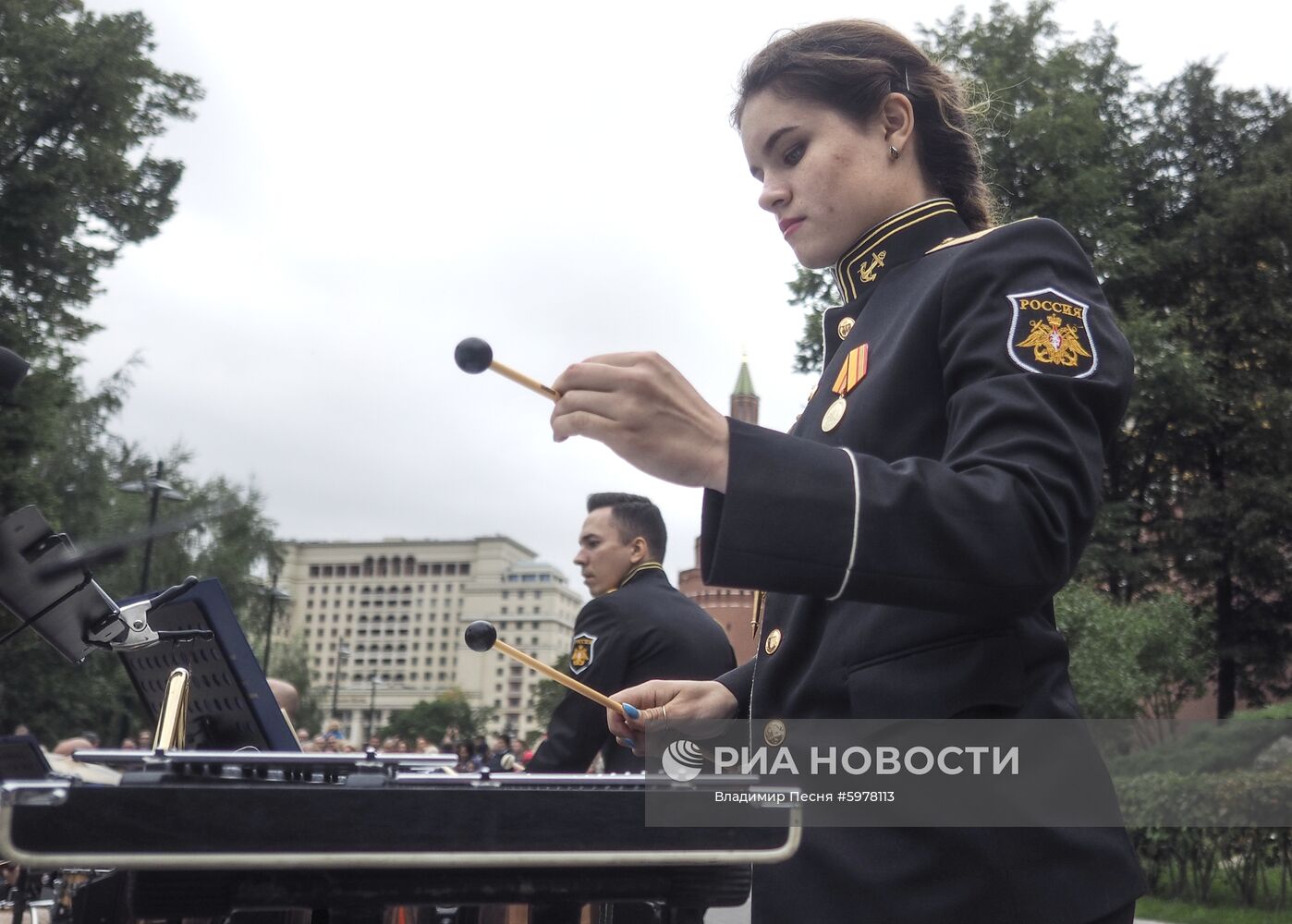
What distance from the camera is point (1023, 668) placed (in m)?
1.82

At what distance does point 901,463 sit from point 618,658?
4453mm

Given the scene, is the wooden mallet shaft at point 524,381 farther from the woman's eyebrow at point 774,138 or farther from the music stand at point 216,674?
the music stand at point 216,674

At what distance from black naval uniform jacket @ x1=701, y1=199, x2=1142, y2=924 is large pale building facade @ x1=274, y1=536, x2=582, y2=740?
159 metres

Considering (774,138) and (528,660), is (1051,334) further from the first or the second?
(528,660)

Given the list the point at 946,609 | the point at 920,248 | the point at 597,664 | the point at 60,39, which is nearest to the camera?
the point at 946,609

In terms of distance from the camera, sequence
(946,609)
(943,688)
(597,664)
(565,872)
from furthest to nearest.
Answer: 1. (597,664)
2. (943,688)
3. (946,609)
4. (565,872)

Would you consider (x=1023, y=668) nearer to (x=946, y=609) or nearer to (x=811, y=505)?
(x=946, y=609)

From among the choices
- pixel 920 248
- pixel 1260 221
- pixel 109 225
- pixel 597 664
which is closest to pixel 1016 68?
pixel 1260 221

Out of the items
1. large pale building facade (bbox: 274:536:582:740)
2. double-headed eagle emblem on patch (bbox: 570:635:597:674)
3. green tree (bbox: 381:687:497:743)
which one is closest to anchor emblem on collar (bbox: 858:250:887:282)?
double-headed eagle emblem on patch (bbox: 570:635:597:674)

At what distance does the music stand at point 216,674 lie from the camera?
288 cm

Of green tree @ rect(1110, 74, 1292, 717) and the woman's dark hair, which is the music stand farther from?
green tree @ rect(1110, 74, 1292, 717)

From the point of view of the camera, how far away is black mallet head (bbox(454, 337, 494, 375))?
1730mm

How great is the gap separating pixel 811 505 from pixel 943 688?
38 centimetres

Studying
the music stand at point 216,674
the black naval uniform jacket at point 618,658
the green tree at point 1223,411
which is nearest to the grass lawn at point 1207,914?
the black naval uniform jacket at point 618,658
